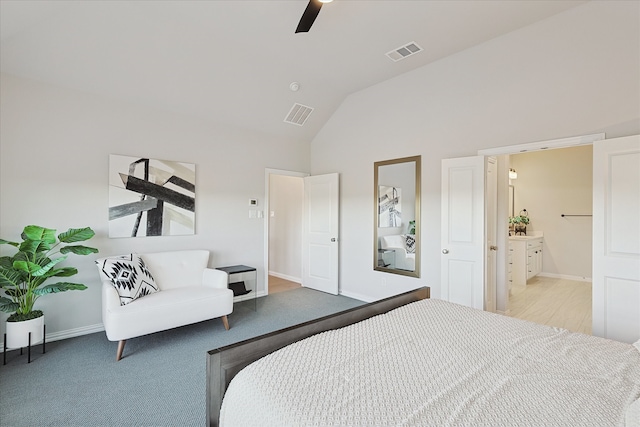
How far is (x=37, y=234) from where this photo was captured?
107 inches

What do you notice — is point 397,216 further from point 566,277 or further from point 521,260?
point 566,277

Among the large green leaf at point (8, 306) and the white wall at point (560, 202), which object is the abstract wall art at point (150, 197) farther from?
the white wall at point (560, 202)

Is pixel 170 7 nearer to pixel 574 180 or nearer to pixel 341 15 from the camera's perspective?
pixel 341 15

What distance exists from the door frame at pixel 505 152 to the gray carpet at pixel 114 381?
292 cm

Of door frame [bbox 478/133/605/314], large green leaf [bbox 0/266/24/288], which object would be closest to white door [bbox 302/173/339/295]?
door frame [bbox 478/133/605/314]

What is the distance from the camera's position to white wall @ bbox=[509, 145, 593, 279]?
577cm

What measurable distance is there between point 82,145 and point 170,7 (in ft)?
5.81

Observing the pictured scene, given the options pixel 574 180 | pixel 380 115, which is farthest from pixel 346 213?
pixel 574 180

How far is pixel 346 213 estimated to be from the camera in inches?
196

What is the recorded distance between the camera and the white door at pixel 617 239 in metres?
2.47

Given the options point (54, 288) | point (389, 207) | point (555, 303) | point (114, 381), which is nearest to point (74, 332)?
point (54, 288)

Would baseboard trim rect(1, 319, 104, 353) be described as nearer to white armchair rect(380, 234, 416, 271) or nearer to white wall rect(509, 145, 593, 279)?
white armchair rect(380, 234, 416, 271)

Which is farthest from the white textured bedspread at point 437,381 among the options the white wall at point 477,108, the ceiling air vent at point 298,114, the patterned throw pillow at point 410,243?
the ceiling air vent at point 298,114

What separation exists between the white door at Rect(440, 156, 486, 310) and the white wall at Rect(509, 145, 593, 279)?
3.98 meters
